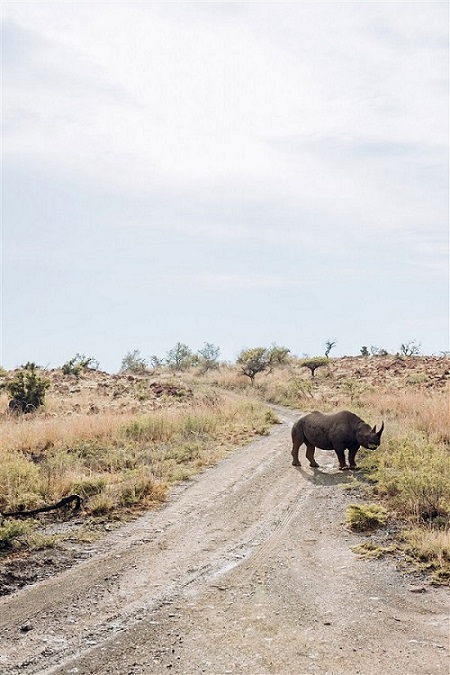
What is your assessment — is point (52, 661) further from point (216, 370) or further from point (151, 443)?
point (216, 370)

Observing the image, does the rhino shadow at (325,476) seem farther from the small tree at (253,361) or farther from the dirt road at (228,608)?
the small tree at (253,361)

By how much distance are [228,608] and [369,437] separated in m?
7.14

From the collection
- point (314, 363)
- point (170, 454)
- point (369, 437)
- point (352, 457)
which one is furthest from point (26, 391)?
point (314, 363)

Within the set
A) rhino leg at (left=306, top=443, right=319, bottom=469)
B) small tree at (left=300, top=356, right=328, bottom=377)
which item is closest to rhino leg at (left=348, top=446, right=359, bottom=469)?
rhino leg at (left=306, top=443, right=319, bottom=469)

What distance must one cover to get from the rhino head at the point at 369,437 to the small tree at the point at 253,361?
80.5 ft

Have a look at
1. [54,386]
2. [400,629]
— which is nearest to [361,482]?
[400,629]

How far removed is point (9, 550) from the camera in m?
8.53

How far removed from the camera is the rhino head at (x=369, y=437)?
12.9m

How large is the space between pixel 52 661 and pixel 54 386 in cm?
2806

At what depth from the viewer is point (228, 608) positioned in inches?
257

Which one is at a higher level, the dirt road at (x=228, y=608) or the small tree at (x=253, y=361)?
the small tree at (x=253, y=361)

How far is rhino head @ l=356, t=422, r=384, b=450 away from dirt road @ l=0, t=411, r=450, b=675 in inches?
137

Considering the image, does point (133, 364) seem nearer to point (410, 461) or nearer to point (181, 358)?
point (181, 358)

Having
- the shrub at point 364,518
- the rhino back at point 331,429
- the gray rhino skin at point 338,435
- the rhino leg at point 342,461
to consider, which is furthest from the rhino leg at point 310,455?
the shrub at point 364,518
